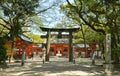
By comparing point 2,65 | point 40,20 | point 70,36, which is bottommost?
point 2,65

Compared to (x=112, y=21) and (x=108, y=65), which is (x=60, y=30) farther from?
(x=108, y=65)

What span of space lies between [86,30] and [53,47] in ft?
75.8

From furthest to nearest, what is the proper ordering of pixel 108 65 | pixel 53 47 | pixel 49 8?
1. pixel 53 47
2. pixel 49 8
3. pixel 108 65

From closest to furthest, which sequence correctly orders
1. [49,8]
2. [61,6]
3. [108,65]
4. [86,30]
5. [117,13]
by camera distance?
[108,65], [117,13], [61,6], [49,8], [86,30]

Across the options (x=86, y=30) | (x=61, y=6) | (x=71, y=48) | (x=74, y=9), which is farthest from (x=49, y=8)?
(x=86, y=30)

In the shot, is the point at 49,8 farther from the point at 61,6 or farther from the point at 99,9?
the point at 99,9

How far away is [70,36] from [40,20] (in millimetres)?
4785

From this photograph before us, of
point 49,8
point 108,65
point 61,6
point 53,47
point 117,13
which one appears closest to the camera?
point 108,65

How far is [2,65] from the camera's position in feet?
71.5

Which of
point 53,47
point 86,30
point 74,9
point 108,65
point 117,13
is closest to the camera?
point 108,65

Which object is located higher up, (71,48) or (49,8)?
(49,8)

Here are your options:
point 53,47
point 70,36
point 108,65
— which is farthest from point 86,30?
point 108,65

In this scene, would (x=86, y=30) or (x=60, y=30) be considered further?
(x=86, y=30)

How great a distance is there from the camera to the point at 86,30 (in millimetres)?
48469
